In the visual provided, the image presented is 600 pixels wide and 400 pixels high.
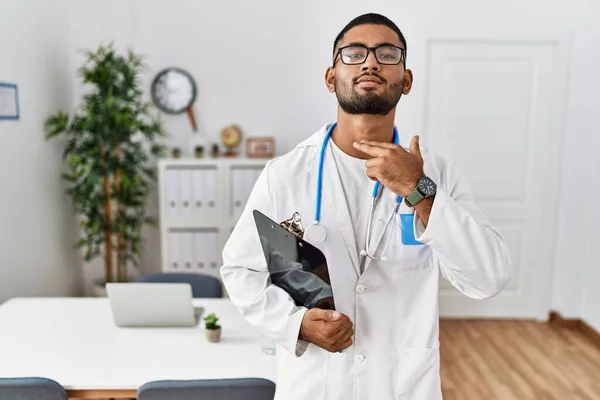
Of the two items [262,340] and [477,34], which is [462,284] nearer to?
[262,340]

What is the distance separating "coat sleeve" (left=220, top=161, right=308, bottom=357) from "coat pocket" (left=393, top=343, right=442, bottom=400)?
0.25 meters

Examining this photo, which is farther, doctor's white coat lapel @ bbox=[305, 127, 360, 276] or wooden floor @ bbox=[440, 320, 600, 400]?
wooden floor @ bbox=[440, 320, 600, 400]

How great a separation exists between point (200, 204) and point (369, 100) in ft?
8.83

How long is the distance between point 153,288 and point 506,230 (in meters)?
3.00

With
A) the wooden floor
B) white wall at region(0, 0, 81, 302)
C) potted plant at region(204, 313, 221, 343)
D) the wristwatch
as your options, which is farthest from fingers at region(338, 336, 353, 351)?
white wall at region(0, 0, 81, 302)

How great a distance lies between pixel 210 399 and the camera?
1.50m

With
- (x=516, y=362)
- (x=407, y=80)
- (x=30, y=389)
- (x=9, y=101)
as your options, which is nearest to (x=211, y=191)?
(x=9, y=101)

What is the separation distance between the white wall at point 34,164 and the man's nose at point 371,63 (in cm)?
253

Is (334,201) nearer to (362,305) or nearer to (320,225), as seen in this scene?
(320,225)

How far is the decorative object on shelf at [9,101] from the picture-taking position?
296cm

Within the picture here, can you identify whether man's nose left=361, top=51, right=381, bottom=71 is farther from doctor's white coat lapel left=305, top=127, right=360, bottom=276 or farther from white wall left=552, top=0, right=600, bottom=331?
white wall left=552, top=0, right=600, bottom=331

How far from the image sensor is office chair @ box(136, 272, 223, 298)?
271 cm

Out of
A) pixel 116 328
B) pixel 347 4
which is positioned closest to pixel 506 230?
pixel 347 4

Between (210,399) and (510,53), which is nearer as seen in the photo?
(210,399)
